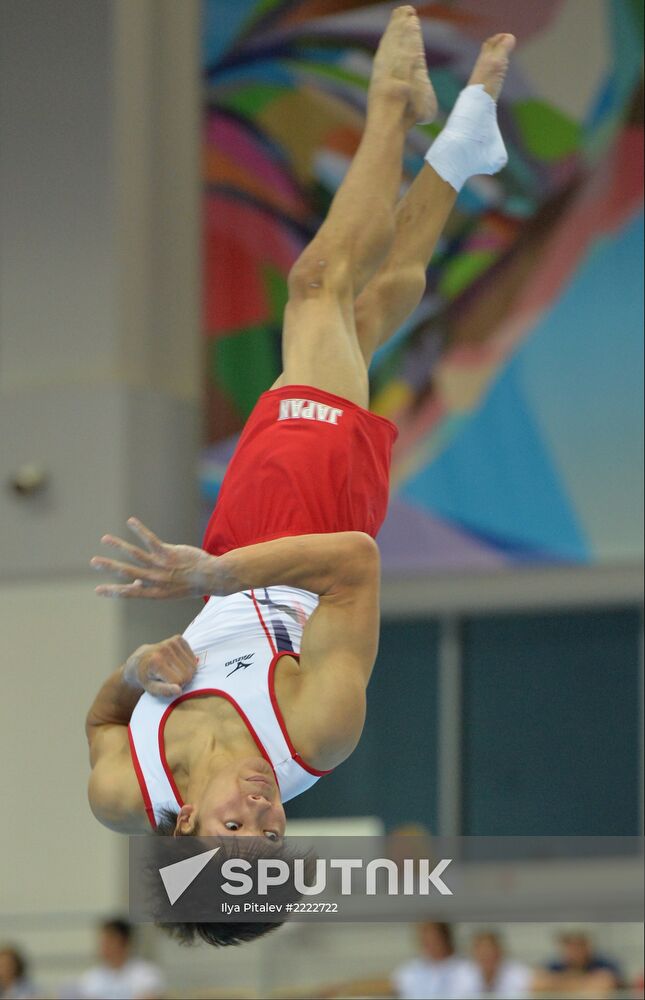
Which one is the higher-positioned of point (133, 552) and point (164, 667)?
point (133, 552)

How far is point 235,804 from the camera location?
15.6 ft

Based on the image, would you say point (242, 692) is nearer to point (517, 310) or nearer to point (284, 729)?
point (284, 729)

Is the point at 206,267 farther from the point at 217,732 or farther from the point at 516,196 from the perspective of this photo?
the point at 217,732

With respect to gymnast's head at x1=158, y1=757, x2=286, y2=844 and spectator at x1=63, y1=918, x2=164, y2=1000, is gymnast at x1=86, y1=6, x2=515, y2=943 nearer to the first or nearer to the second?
gymnast's head at x1=158, y1=757, x2=286, y2=844

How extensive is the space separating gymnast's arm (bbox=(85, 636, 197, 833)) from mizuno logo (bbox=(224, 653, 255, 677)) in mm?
125

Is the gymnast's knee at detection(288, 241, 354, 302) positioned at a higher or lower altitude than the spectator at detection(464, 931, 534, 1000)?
higher

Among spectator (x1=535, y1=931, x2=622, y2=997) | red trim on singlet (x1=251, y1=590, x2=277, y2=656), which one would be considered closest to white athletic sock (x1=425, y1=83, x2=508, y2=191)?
red trim on singlet (x1=251, y1=590, x2=277, y2=656)

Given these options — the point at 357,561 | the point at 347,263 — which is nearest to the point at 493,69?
the point at 347,263

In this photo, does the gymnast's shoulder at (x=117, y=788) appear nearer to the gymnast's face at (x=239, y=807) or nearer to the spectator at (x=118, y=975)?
the gymnast's face at (x=239, y=807)

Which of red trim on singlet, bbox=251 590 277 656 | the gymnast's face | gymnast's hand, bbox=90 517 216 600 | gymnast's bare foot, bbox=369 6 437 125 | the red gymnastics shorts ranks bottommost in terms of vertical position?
the gymnast's face

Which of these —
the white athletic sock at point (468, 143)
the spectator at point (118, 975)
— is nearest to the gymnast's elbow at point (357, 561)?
the white athletic sock at point (468, 143)

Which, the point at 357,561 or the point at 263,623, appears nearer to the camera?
the point at 357,561

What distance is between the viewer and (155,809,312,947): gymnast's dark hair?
15.8 ft

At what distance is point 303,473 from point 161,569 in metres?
1.12
